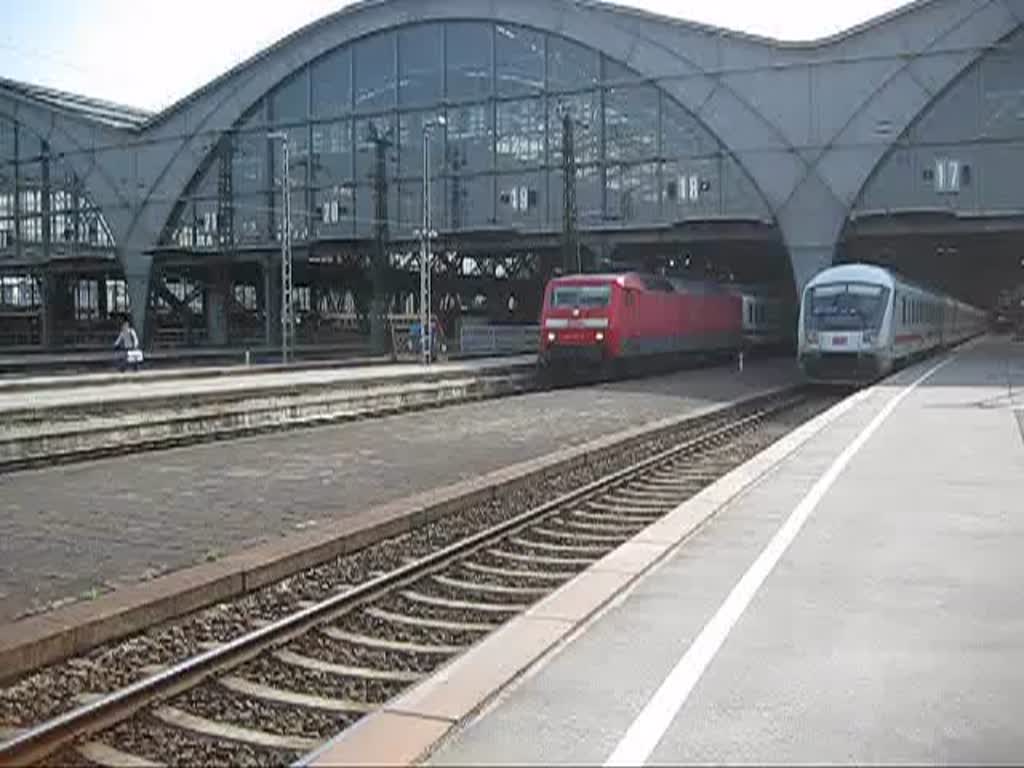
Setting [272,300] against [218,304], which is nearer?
[272,300]

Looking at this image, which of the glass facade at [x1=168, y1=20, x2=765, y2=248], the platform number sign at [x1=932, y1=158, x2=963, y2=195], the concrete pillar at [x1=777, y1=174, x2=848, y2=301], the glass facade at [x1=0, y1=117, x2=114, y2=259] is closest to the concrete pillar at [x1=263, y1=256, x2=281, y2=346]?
the glass facade at [x1=168, y1=20, x2=765, y2=248]

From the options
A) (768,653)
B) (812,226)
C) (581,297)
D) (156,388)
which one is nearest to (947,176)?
(812,226)

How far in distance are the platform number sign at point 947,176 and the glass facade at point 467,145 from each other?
8.07m

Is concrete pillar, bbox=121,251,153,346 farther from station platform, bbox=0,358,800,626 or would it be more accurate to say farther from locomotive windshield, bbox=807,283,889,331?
station platform, bbox=0,358,800,626

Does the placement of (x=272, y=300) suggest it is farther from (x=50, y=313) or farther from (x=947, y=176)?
(x=947, y=176)

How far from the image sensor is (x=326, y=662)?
23.4 ft

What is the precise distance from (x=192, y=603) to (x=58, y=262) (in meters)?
71.8

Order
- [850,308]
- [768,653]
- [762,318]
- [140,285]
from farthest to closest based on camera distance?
[140,285] < [762,318] < [850,308] < [768,653]

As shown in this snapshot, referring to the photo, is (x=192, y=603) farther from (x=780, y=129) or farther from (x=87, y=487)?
(x=780, y=129)

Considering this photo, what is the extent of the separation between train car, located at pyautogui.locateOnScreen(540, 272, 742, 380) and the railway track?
→ 930 inches

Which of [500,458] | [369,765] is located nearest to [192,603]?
[369,765]

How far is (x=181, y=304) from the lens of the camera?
255 feet

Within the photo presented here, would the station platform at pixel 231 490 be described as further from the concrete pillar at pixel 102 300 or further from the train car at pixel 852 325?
the concrete pillar at pixel 102 300

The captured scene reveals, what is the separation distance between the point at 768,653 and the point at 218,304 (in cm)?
6791
